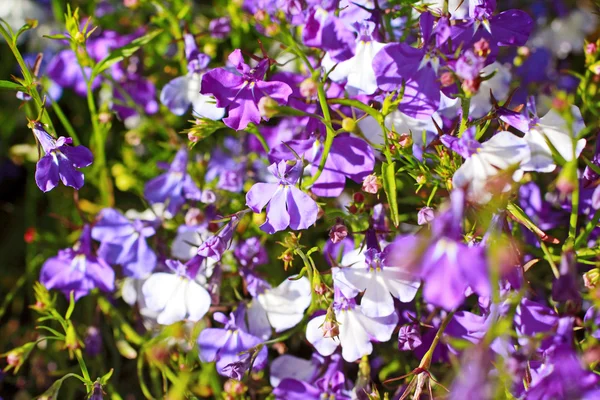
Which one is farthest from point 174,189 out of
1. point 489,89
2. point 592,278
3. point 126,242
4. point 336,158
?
point 592,278

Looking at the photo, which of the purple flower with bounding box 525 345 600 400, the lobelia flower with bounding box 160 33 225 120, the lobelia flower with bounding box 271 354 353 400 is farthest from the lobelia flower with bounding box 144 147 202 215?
the purple flower with bounding box 525 345 600 400

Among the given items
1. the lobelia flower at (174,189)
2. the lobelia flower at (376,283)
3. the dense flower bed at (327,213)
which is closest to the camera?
the dense flower bed at (327,213)

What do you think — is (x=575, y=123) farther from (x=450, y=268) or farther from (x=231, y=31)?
(x=231, y=31)

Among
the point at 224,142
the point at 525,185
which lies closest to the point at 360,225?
the point at 525,185

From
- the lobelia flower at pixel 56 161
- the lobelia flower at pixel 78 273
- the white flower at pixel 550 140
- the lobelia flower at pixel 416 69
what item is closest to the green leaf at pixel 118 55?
the lobelia flower at pixel 56 161

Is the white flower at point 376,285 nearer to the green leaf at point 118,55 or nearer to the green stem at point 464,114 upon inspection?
the green stem at point 464,114

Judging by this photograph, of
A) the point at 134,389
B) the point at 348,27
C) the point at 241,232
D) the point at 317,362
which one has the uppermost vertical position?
the point at 348,27

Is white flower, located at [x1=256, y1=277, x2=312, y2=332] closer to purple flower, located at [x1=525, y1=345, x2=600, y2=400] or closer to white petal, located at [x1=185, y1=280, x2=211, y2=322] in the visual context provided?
white petal, located at [x1=185, y1=280, x2=211, y2=322]
